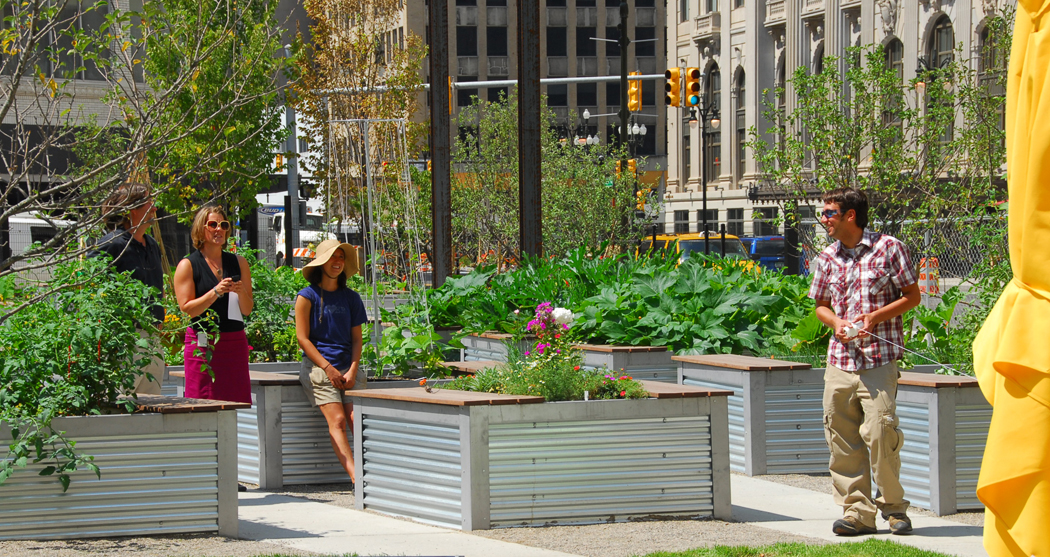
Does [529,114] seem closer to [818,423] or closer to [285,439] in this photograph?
[818,423]

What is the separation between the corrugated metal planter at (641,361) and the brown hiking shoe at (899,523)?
3.14 metres

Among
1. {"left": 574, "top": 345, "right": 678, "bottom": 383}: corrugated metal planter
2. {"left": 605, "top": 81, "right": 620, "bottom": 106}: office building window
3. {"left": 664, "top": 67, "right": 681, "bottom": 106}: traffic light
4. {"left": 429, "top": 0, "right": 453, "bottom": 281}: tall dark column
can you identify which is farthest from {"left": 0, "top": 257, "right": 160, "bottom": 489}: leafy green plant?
{"left": 605, "top": 81, "right": 620, "bottom": 106}: office building window

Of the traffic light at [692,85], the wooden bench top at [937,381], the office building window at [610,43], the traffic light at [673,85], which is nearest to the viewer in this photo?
the wooden bench top at [937,381]

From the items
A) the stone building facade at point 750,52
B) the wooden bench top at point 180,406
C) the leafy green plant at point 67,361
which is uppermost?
the stone building facade at point 750,52

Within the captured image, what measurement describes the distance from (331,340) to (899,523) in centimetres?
359

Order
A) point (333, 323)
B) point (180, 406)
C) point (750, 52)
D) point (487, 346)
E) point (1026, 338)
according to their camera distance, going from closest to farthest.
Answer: point (1026, 338), point (180, 406), point (333, 323), point (487, 346), point (750, 52)

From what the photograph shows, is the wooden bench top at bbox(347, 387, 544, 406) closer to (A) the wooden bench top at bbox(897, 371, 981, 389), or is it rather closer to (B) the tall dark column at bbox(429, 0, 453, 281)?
(A) the wooden bench top at bbox(897, 371, 981, 389)

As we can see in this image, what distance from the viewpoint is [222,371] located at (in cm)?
737

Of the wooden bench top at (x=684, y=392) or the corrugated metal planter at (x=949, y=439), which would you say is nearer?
the wooden bench top at (x=684, y=392)

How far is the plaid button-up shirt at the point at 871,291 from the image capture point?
6.48 m

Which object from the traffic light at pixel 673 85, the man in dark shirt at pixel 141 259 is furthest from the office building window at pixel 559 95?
the man in dark shirt at pixel 141 259

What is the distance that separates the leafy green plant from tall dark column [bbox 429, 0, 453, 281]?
6.58 metres

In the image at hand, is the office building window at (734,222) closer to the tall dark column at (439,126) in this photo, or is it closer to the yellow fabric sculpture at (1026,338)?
the tall dark column at (439,126)

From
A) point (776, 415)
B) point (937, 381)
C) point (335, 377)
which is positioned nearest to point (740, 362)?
point (776, 415)
